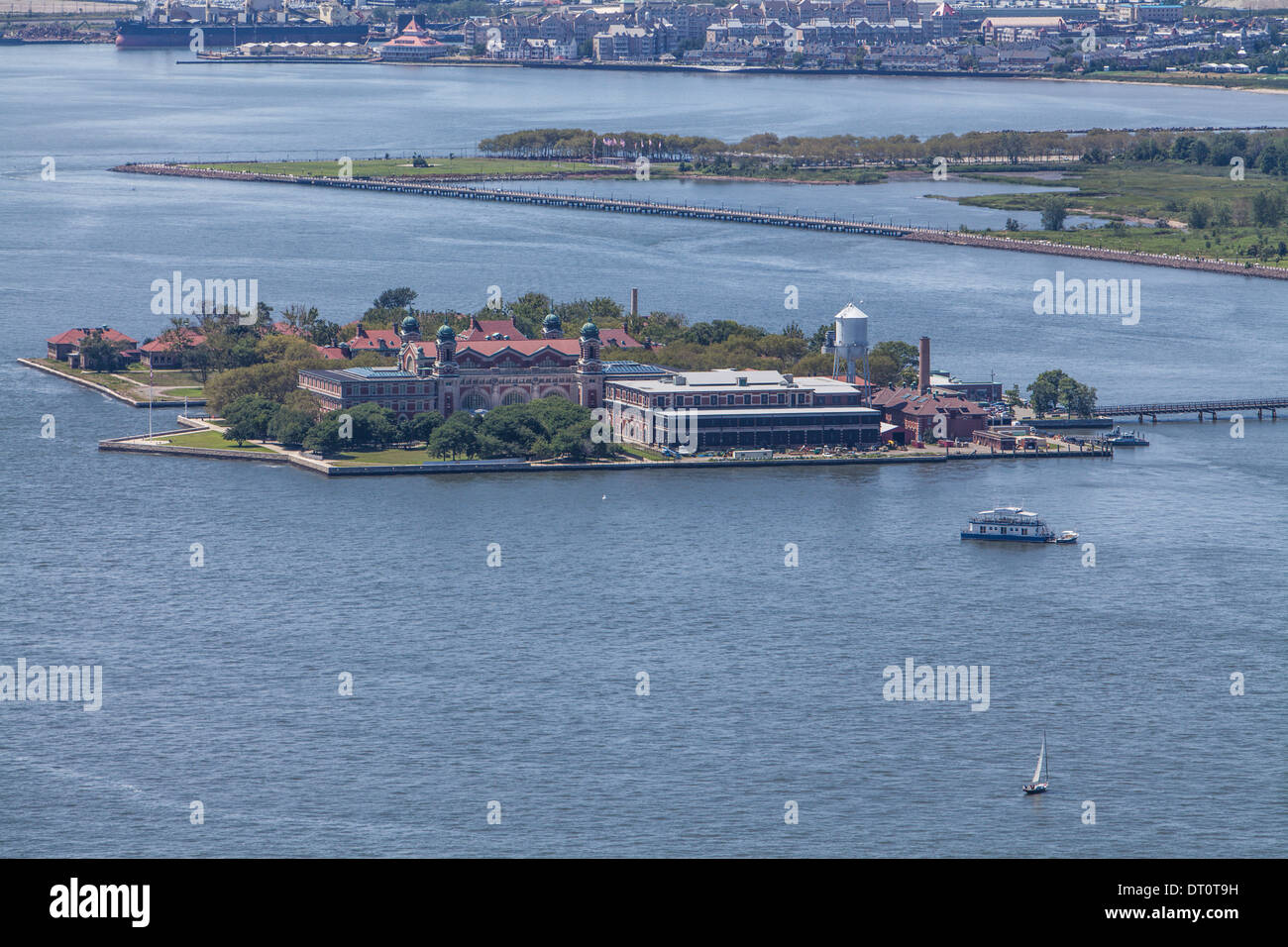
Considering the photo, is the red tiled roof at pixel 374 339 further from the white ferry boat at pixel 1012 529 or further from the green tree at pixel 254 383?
the white ferry boat at pixel 1012 529

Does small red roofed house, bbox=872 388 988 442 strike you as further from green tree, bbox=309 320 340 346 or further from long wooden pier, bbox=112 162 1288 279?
long wooden pier, bbox=112 162 1288 279

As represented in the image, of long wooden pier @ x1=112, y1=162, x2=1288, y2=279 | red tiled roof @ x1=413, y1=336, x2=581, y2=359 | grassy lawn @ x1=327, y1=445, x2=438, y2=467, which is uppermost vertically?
long wooden pier @ x1=112, y1=162, x2=1288, y2=279

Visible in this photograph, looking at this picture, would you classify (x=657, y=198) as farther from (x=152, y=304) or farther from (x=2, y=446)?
(x=2, y=446)

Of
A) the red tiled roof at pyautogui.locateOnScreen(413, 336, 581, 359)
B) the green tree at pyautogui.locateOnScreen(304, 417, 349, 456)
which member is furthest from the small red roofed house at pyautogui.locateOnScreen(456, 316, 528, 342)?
the green tree at pyautogui.locateOnScreen(304, 417, 349, 456)

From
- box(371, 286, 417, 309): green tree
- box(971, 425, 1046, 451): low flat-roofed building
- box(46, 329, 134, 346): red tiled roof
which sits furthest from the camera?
box(371, 286, 417, 309): green tree

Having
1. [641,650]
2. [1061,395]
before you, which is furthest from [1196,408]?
[641,650]

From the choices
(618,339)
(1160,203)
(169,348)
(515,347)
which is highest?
(1160,203)

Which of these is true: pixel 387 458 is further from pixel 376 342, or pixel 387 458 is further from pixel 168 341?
pixel 168 341

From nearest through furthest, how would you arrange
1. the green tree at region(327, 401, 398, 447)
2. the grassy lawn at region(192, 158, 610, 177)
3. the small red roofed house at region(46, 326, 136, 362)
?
1. the green tree at region(327, 401, 398, 447)
2. the small red roofed house at region(46, 326, 136, 362)
3. the grassy lawn at region(192, 158, 610, 177)
